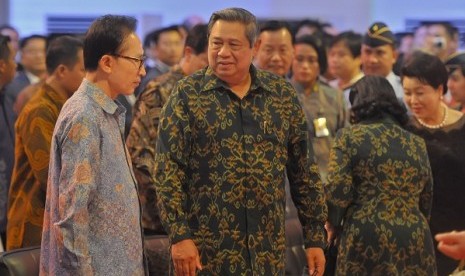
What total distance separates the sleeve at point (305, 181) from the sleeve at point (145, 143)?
3.86ft

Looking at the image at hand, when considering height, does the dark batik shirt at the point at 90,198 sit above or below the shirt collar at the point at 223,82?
below

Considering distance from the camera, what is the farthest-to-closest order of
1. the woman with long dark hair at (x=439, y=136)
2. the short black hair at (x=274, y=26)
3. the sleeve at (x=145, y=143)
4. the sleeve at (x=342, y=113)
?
the sleeve at (x=342, y=113) < the short black hair at (x=274, y=26) < the woman with long dark hair at (x=439, y=136) < the sleeve at (x=145, y=143)

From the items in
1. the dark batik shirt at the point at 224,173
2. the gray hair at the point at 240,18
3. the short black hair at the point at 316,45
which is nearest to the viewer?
the dark batik shirt at the point at 224,173

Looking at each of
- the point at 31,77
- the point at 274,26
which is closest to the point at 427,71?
the point at 274,26

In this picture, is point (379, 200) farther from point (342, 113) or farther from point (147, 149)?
point (342, 113)

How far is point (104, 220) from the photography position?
3865mm

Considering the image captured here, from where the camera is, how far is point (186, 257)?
13.7 ft

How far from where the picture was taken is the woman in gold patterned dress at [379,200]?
5.19m

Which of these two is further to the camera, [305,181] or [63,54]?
[63,54]

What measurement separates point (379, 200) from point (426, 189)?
1.16 feet

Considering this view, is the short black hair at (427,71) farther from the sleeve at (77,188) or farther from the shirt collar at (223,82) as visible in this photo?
the sleeve at (77,188)

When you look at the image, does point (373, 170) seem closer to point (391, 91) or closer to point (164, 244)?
point (391, 91)

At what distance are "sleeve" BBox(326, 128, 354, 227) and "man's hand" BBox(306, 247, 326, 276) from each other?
0.67m

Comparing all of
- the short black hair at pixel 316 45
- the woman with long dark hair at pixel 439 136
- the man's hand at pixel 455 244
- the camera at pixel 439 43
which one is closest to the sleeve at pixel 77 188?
the man's hand at pixel 455 244
